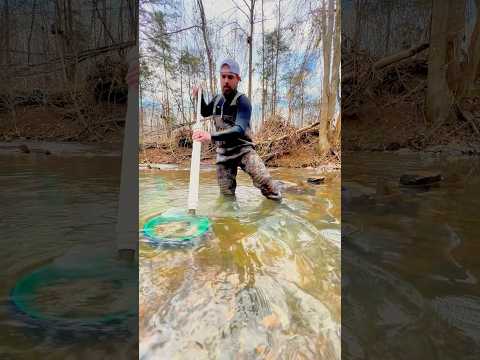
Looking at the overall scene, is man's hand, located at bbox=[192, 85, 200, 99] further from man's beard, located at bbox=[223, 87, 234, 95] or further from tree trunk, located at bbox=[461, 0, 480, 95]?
tree trunk, located at bbox=[461, 0, 480, 95]

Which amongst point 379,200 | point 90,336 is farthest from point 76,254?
point 379,200

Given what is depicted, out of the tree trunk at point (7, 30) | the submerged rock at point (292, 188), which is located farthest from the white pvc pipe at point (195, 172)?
the tree trunk at point (7, 30)

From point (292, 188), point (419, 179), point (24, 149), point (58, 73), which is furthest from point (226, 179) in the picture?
point (58, 73)

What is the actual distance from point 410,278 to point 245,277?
529mm

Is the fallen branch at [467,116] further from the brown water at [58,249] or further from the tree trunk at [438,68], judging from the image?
the brown water at [58,249]

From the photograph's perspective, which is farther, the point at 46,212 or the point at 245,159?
the point at 46,212

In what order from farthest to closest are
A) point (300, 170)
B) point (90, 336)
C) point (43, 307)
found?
point (300, 170) < point (43, 307) < point (90, 336)

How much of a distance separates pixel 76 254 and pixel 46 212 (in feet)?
2.45

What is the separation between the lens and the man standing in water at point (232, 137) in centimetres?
109

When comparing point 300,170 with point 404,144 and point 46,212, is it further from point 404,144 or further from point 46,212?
point 404,144

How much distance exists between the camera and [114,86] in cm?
521

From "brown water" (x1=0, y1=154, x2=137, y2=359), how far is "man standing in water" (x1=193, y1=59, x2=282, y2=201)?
53 cm

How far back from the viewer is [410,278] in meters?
1.00

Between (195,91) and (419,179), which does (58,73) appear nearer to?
(195,91)
